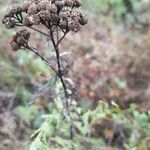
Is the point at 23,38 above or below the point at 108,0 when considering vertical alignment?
below

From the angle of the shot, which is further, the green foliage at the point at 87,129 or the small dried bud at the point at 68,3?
the green foliage at the point at 87,129

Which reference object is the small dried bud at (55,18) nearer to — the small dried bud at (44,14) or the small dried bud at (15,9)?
the small dried bud at (44,14)

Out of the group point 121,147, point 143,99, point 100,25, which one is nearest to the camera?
point 121,147

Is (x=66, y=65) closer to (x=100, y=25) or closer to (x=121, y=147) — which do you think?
(x=121, y=147)

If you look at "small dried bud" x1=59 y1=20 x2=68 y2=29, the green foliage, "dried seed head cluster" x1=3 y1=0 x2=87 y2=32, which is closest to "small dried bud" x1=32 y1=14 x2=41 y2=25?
"dried seed head cluster" x1=3 y1=0 x2=87 y2=32

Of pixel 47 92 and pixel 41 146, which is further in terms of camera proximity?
pixel 47 92

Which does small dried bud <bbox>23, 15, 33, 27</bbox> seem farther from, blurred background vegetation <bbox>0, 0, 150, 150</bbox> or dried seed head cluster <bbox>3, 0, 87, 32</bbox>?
blurred background vegetation <bbox>0, 0, 150, 150</bbox>

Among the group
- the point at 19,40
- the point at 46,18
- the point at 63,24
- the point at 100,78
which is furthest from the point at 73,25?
the point at 100,78

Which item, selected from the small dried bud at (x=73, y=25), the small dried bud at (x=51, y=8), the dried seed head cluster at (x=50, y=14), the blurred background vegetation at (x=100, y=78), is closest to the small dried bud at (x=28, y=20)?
the dried seed head cluster at (x=50, y=14)

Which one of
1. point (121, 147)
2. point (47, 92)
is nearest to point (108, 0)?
point (121, 147)
